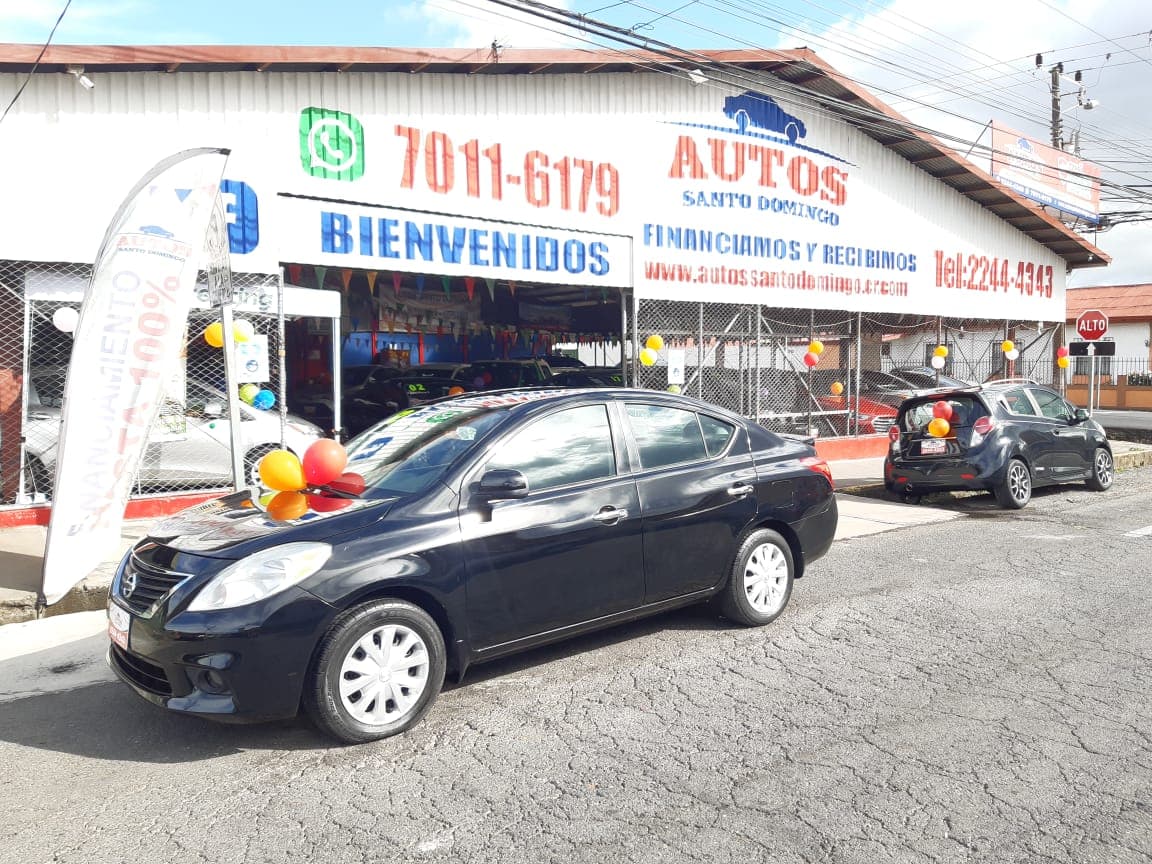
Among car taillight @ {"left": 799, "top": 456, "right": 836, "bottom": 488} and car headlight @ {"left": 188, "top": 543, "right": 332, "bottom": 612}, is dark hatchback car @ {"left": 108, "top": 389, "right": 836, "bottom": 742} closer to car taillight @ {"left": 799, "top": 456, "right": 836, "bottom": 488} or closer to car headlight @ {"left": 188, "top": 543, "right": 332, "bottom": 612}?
car headlight @ {"left": 188, "top": 543, "right": 332, "bottom": 612}

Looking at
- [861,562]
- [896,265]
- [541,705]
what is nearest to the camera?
[541,705]

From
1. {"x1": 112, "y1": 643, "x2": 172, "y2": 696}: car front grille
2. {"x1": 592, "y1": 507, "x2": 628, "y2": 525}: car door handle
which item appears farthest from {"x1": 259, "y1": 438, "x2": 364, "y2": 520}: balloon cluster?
{"x1": 592, "y1": 507, "x2": 628, "y2": 525}: car door handle

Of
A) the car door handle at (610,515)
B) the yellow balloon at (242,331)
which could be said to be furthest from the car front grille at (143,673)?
the yellow balloon at (242,331)

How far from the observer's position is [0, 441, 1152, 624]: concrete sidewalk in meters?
6.65

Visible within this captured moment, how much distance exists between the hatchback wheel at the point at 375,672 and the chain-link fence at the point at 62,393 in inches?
212

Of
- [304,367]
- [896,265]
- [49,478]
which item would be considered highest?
[896,265]

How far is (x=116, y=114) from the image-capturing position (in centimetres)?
969

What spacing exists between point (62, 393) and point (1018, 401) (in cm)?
1110

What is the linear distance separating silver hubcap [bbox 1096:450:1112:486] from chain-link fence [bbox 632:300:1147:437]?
3815 millimetres

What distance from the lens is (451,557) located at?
4359mm

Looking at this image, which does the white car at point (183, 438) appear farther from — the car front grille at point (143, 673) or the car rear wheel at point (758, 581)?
the car rear wheel at point (758, 581)

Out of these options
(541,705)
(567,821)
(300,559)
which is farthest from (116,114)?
(567,821)

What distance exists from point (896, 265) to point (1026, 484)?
24.3ft

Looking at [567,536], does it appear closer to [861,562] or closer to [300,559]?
[300,559]
